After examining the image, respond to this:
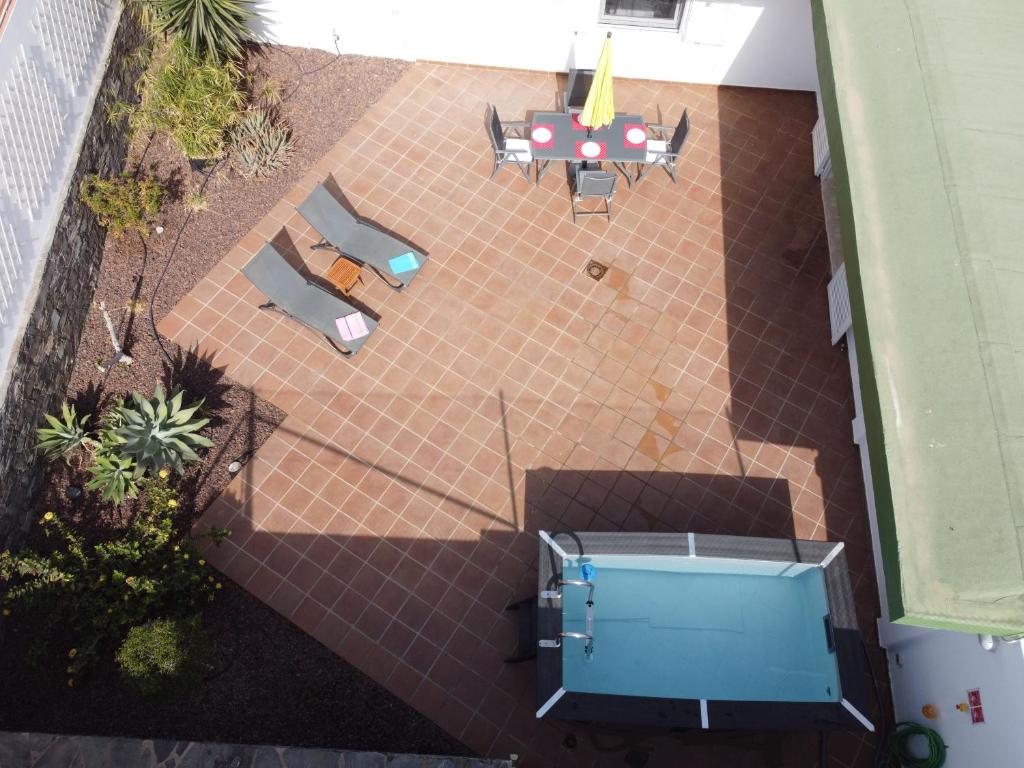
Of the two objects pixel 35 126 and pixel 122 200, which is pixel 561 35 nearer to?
pixel 122 200

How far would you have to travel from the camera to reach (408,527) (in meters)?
7.72

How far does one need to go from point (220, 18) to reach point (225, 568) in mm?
7360

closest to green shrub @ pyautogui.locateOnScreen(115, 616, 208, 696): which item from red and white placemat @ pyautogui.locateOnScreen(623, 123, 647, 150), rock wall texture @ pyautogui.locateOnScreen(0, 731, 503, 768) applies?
rock wall texture @ pyautogui.locateOnScreen(0, 731, 503, 768)

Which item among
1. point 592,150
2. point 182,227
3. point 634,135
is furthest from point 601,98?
point 182,227

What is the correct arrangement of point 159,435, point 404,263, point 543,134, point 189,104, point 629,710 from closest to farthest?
point 629,710 → point 159,435 → point 404,263 → point 189,104 → point 543,134

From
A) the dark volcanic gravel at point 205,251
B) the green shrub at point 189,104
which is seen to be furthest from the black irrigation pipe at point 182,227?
the green shrub at point 189,104

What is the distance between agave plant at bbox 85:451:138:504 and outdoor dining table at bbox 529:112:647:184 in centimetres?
626

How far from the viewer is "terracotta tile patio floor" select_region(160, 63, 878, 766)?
24.0ft

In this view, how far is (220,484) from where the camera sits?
7.85 m

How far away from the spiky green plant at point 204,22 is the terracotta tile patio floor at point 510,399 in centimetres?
206

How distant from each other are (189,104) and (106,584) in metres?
6.14

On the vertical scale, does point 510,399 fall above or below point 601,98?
below

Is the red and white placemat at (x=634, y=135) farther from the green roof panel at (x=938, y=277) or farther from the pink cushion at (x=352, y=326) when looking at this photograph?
the pink cushion at (x=352, y=326)

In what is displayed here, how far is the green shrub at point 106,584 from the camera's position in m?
6.65
